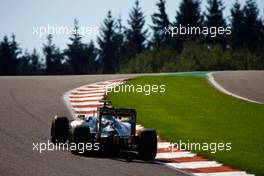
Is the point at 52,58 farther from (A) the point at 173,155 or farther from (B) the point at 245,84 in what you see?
(A) the point at 173,155

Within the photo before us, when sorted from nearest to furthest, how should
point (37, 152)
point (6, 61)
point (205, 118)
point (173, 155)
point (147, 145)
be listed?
point (37, 152)
point (147, 145)
point (173, 155)
point (205, 118)
point (6, 61)

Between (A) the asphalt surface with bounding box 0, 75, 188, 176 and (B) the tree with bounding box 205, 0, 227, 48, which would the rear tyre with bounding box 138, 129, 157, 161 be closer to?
(A) the asphalt surface with bounding box 0, 75, 188, 176

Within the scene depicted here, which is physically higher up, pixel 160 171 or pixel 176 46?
pixel 176 46

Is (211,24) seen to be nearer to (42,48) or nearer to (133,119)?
(42,48)

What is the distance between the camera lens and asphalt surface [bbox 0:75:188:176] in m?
10.1

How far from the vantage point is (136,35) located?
8425cm

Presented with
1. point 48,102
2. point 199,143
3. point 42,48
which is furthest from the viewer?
point 42,48

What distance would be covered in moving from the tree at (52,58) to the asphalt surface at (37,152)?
58882 mm

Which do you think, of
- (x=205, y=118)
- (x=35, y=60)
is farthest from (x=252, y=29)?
(x=205, y=118)

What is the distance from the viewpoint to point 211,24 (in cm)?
7612

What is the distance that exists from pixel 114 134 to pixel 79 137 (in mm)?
741

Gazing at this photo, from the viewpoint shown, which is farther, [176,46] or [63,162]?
[176,46]

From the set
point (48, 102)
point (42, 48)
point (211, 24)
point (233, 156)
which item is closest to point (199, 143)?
point (233, 156)

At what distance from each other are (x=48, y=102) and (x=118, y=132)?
7081 mm
